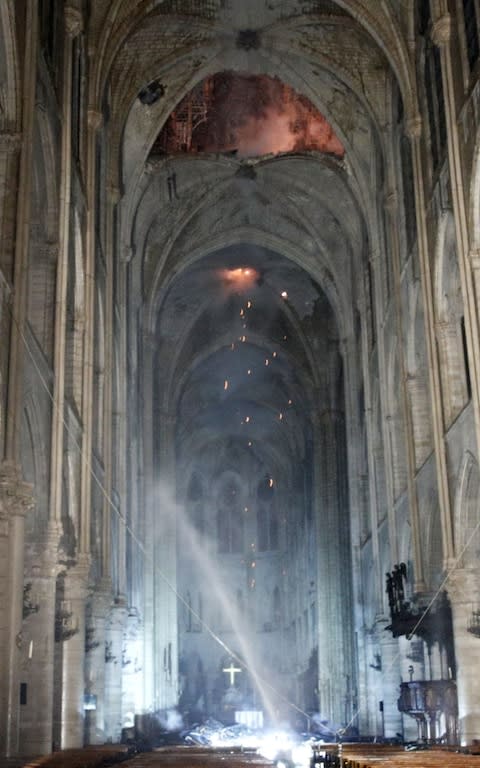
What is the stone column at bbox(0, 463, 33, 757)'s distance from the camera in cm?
1600

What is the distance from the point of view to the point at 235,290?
49969mm

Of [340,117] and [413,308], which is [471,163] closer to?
[413,308]

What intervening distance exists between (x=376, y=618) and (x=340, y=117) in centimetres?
1684

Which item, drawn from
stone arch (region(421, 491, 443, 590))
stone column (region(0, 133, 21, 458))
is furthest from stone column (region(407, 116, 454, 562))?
stone column (region(0, 133, 21, 458))

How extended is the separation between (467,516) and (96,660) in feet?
34.7

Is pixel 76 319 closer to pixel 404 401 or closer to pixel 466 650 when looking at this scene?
pixel 404 401

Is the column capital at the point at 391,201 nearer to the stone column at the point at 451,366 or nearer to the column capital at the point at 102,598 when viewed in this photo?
the stone column at the point at 451,366

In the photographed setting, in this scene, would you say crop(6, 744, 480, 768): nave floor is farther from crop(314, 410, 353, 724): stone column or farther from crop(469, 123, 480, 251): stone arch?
crop(314, 410, 353, 724): stone column

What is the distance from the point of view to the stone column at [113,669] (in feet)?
94.4

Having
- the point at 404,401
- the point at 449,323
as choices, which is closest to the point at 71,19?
the point at 449,323

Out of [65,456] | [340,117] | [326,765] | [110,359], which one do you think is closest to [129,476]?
[110,359]

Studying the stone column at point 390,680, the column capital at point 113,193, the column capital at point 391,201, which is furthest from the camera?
the stone column at point 390,680

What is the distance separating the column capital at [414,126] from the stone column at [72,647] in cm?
1372

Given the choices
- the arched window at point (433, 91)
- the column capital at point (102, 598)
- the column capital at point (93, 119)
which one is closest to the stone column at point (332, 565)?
the column capital at point (102, 598)
